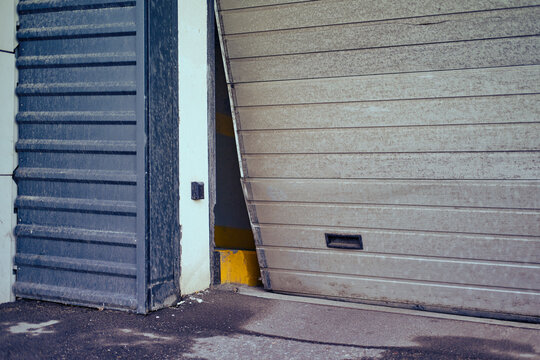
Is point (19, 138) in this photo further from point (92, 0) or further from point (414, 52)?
point (414, 52)

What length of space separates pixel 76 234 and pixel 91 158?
0.53 meters

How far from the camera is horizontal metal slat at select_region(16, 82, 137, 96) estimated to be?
3602mm

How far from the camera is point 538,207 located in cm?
345

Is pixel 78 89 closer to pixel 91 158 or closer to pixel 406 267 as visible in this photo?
pixel 91 158

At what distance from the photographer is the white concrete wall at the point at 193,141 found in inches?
154

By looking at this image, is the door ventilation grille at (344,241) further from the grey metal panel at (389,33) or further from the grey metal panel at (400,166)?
the grey metal panel at (389,33)

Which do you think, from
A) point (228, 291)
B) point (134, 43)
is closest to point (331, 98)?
point (134, 43)

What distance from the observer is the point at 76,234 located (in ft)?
12.3

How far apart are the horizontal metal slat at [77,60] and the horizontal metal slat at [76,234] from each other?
3.68 ft

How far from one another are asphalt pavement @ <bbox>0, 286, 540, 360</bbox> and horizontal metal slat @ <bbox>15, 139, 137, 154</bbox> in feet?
3.51

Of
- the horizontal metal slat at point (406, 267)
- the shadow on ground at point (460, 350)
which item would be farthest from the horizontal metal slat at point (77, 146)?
the shadow on ground at point (460, 350)

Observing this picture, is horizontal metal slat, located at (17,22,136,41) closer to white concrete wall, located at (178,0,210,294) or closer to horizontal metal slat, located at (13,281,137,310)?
white concrete wall, located at (178,0,210,294)

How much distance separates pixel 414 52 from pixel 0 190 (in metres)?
2.95

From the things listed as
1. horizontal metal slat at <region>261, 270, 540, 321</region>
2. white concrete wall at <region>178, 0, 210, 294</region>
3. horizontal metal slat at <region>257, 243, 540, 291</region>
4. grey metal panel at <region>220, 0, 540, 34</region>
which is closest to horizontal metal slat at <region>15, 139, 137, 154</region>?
white concrete wall at <region>178, 0, 210, 294</region>
